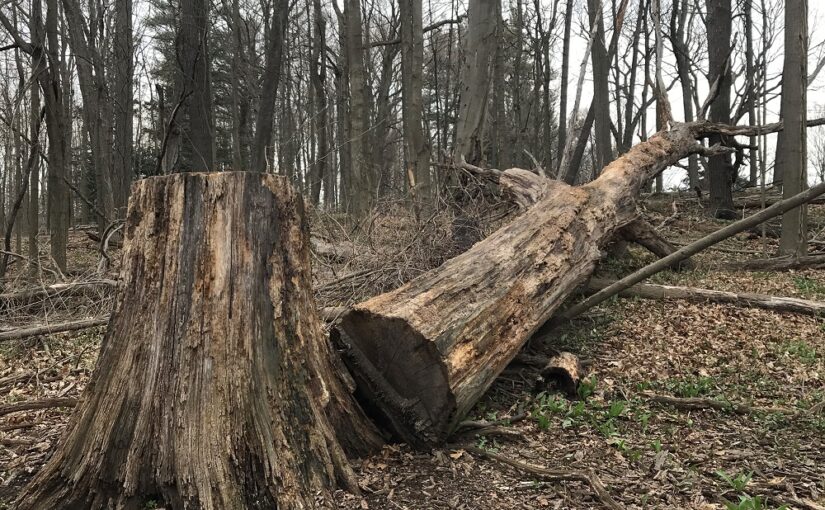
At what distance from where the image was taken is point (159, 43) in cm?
2128

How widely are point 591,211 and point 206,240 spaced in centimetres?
424

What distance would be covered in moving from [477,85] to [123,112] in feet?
30.0

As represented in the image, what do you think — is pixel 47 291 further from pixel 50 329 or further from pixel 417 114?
pixel 417 114

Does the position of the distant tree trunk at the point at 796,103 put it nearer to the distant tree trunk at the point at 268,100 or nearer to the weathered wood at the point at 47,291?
the weathered wood at the point at 47,291

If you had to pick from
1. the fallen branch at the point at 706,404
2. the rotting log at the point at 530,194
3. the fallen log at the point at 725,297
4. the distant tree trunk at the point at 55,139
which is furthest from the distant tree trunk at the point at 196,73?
the fallen branch at the point at 706,404

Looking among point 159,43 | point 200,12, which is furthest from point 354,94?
point 159,43

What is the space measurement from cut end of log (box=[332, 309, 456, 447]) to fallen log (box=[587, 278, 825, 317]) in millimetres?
3105

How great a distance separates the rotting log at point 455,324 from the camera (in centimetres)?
337

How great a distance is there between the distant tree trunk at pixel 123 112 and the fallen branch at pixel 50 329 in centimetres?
736

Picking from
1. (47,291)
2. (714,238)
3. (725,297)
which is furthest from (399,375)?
(47,291)

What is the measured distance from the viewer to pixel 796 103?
7.43m

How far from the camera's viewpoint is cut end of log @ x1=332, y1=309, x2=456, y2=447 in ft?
11.0

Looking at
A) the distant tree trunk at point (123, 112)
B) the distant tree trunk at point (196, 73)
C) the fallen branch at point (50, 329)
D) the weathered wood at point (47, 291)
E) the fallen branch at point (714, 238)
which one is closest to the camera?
the fallen branch at point (714, 238)

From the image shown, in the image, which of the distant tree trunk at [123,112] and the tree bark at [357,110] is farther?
the distant tree trunk at [123,112]
